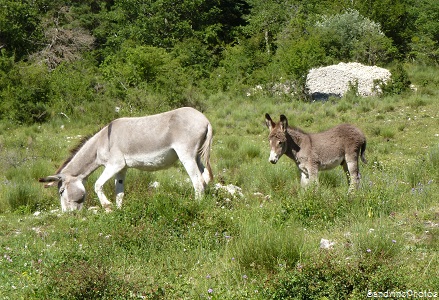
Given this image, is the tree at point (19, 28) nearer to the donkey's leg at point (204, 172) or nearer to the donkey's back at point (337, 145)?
the donkey's leg at point (204, 172)

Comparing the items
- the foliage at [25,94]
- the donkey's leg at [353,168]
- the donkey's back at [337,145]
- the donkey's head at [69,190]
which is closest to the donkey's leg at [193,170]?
the donkey's head at [69,190]

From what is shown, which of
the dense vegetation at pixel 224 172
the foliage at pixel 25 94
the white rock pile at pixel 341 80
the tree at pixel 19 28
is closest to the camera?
the dense vegetation at pixel 224 172

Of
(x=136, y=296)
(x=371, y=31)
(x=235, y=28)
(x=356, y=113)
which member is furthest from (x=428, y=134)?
(x=235, y=28)

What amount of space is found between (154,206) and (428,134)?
34.8 ft

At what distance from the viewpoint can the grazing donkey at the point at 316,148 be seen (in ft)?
32.0

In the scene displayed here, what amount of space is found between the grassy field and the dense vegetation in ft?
0.08

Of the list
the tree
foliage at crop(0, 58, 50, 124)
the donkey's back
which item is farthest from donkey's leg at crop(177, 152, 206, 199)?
the tree

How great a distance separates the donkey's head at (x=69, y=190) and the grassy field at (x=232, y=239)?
1.51ft

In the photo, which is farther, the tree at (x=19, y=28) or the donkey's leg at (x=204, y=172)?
the tree at (x=19, y=28)

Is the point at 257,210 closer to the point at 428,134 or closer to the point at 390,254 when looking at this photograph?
the point at 390,254

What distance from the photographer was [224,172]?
12.3m

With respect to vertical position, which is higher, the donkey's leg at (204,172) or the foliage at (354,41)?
the donkey's leg at (204,172)

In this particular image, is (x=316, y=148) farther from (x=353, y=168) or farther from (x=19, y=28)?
(x=19, y=28)

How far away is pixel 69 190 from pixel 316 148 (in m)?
4.39
